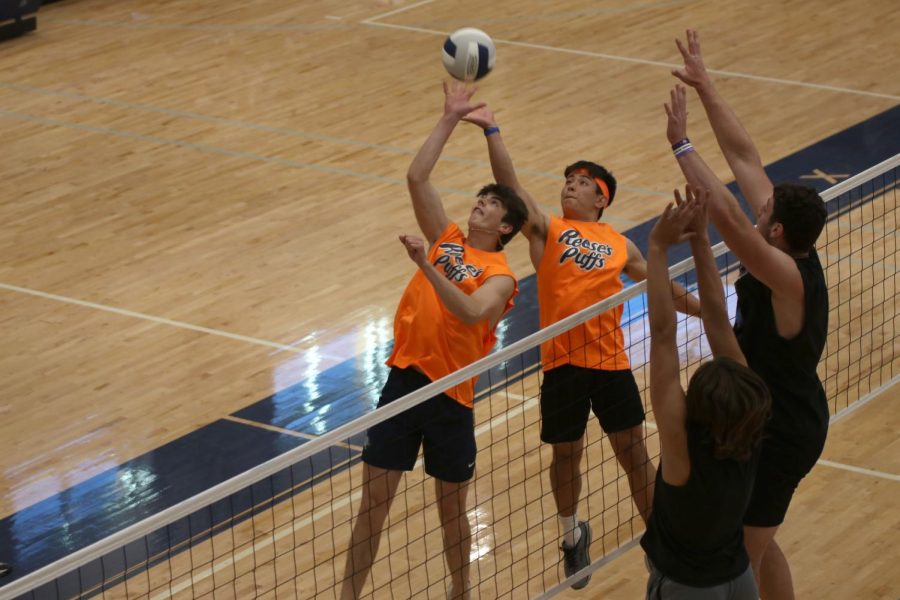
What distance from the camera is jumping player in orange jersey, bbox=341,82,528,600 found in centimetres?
638

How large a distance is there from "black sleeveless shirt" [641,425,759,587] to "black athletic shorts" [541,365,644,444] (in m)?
1.93

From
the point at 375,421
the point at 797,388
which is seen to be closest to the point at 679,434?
the point at 797,388

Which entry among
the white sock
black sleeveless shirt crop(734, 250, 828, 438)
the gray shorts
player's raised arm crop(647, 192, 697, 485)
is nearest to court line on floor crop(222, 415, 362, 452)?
the white sock

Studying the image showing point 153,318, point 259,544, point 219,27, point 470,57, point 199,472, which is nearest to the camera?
point 259,544

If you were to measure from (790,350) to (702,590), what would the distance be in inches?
41.1

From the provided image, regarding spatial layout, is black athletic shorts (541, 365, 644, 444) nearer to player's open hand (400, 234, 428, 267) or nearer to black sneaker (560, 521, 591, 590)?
black sneaker (560, 521, 591, 590)

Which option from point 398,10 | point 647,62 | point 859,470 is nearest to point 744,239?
point 859,470

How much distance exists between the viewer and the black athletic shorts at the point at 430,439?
20.9ft

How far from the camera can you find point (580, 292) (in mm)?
6906

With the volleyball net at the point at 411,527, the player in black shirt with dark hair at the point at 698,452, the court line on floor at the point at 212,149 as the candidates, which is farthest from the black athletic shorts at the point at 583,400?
the court line on floor at the point at 212,149

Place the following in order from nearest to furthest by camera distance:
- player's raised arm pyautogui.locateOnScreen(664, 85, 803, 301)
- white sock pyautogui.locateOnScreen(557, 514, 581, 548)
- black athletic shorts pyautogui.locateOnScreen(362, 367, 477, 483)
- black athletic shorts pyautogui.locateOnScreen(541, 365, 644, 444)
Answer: player's raised arm pyautogui.locateOnScreen(664, 85, 803, 301) < black athletic shorts pyautogui.locateOnScreen(362, 367, 477, 483) < black athletic shorts pyautogui.locateOnScreen(541, 365, 644, 444) < white sock pyautogui.locateOnScreen(557, 514, 581, 548)

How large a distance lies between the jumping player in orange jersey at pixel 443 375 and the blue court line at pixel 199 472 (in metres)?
0.85

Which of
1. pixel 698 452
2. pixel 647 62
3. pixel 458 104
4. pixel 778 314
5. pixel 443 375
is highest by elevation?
pixel 458 104

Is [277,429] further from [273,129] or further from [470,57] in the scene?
[273,129]
